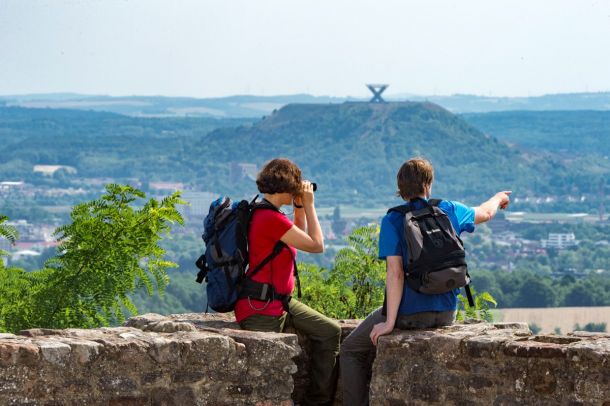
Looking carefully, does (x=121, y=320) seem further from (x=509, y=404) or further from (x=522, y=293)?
(x=522, y=293)

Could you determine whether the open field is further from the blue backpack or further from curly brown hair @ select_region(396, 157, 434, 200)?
curly brown hair @ select_region(396, 157, 434, 200)

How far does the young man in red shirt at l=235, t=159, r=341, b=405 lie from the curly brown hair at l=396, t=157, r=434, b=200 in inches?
20.6

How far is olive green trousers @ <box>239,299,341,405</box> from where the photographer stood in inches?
278

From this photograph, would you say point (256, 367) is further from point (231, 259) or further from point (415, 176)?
point (415, 176)

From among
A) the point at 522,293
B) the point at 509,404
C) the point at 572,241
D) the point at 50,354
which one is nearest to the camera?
the point at 50,354

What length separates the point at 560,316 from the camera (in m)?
80.6

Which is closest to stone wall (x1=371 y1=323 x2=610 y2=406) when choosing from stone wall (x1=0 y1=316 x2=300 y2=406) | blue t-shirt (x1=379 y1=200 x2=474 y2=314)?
blue t-shirt (x1=379 y1=200 x2=474 y2=314)

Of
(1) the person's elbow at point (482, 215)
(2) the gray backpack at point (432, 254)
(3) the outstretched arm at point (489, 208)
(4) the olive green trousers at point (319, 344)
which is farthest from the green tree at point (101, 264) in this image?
(2) the gray backpack at point (432, 254)

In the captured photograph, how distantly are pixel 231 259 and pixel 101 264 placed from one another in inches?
129

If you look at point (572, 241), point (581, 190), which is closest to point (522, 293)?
point (572, 241)

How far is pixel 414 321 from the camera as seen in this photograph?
22.0 feet

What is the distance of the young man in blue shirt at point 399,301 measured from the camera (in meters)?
6.58

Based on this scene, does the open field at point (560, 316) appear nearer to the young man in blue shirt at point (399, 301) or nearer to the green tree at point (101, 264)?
the green tree at point (101, 264)

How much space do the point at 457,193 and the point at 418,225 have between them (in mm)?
182866
